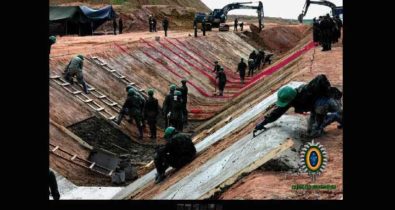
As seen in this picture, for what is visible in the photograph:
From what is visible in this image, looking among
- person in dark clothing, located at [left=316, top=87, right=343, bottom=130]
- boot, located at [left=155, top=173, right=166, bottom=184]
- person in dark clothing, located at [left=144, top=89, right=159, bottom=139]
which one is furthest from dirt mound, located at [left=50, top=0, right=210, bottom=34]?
person in dark clothing, located at [left=316, top=87, right=343, bottom=130]

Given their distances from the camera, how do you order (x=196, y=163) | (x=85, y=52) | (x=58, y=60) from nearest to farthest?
1. (x=196, y=163)
2. (x=58, y=60)
3. (x=85, y=52)

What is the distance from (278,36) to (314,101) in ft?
176

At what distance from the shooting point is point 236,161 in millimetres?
10828

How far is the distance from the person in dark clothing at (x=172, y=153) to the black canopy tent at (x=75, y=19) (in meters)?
28.7

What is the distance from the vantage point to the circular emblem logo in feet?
30.2

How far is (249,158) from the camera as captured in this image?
34.5 feet

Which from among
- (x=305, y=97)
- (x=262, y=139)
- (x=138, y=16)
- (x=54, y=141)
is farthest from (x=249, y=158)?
(x=138, y=16)

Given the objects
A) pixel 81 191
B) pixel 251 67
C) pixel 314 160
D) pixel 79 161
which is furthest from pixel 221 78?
pixel 314 160

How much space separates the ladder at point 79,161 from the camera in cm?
1417

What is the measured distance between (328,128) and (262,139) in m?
1.28

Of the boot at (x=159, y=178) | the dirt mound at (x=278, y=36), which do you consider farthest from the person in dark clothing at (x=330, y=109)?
the dirt mound at (x=278, y=36)

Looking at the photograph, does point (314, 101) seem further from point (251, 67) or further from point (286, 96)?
point (251, 67)

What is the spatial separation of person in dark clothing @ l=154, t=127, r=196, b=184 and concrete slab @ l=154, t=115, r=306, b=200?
62cm

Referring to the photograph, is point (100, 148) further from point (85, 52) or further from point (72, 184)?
point (85, 52)
